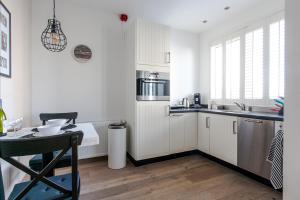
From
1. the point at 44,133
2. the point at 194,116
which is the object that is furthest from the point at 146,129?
the point at 44,133

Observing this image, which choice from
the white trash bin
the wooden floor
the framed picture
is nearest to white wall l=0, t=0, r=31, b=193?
the framed picture

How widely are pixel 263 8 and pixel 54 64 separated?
3488mm

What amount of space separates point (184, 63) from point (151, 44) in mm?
1231

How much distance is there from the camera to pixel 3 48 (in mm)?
1521

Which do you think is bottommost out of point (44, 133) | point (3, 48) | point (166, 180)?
point (166, 180)

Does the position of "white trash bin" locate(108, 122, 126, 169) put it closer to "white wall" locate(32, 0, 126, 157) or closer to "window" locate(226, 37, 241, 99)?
"white wall" locate(32, 0, 126, 157)

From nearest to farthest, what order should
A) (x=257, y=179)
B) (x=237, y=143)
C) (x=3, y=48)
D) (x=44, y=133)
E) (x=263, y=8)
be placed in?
(x=44, y=133) < (x=3, y=48) < (x=257, y=179) < (x=237, y=143) < (x=263, y=8)

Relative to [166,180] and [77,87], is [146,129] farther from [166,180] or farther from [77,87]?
[77,87]

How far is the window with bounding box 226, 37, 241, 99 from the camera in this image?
2951 millimetres

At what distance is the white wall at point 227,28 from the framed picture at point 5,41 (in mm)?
3363

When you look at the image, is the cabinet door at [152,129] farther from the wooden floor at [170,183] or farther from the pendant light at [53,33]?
the pendant light at [53,33]

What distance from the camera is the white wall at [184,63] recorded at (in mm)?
3535

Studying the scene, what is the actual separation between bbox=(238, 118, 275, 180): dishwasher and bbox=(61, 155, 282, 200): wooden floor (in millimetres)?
197

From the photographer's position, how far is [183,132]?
3012mm
